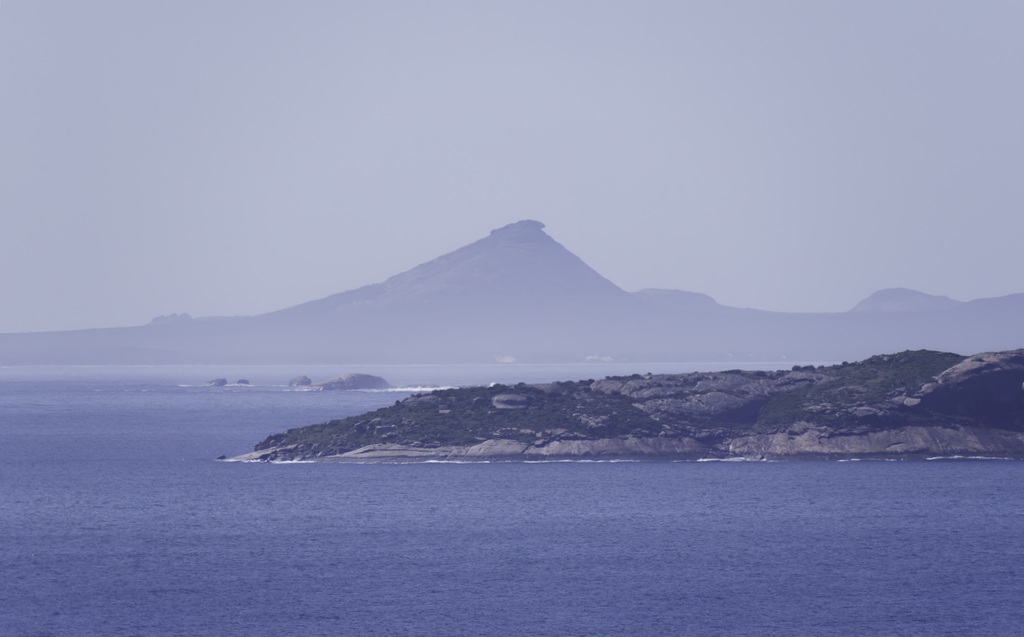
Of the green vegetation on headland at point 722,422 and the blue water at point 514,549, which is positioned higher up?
the green vegetation on headland at point 722,422

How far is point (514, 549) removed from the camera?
78250 mm

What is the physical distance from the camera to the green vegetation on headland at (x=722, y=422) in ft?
409

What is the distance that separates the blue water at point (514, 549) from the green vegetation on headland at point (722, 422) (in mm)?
4723

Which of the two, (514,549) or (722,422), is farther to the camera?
(722,422)

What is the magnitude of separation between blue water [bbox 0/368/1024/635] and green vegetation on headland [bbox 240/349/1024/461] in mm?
4723

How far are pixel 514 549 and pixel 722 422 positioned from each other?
2263 inches

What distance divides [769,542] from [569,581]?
17875 millimetres

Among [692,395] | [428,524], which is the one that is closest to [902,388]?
[692,395]

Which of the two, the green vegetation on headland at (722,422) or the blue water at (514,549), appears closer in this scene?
the blue water at (514,549)

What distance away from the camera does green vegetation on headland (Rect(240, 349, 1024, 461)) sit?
125m

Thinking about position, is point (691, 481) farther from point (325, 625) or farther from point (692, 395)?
point (325, 625)

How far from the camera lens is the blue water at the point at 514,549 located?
6038 cm

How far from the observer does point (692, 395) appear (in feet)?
440

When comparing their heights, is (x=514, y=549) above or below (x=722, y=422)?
below
